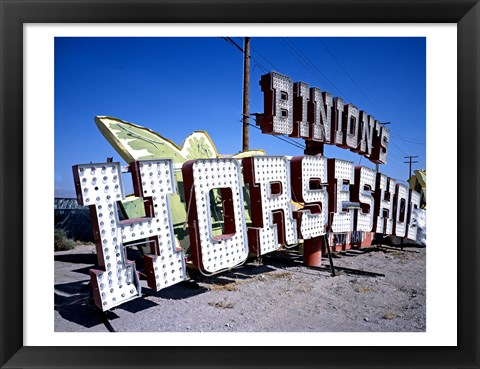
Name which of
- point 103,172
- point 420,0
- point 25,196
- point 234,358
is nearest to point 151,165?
point 103,172

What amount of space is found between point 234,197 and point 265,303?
5.29 ft

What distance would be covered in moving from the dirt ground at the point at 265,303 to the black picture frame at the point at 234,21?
77cm

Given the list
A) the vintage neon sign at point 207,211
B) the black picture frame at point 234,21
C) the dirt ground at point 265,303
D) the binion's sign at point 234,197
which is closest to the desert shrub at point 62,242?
the dirt ground at point 265,303

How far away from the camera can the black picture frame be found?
298 centimetres

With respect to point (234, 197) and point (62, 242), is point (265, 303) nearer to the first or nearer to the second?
point (234, 197)

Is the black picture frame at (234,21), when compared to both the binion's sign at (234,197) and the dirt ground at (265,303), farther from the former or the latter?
the dirt ground at (265,303)

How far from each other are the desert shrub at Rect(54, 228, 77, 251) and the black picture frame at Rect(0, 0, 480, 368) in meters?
6.10

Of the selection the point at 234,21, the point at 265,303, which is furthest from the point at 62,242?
the point at 234,21

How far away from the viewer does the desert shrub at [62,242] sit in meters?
8.55

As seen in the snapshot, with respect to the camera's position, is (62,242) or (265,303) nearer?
(265,303)

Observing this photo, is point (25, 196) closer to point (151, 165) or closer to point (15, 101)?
point (15, 101)

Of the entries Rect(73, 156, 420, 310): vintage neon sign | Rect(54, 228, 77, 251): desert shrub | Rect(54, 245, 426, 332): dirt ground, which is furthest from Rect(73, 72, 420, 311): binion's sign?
Rect(54, 228, 77, 251): desert shrub

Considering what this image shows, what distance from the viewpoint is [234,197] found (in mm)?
4512

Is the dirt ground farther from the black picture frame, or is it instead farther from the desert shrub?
the desert shrub
